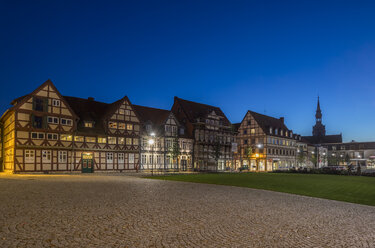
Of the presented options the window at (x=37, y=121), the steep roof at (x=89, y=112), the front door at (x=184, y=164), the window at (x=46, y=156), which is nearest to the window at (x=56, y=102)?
the window at (x=37, y=121)

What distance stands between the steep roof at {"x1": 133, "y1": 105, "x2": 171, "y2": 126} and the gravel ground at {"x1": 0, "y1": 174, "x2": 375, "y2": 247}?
43.2 metres

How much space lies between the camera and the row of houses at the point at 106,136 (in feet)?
136

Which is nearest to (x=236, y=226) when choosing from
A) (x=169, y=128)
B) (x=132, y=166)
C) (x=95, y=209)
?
(x=95, y=209)

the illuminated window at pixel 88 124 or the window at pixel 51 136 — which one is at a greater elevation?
the illuminated window at pixel 88 124

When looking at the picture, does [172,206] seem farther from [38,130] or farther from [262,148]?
[262,148]

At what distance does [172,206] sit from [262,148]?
67.8 metres

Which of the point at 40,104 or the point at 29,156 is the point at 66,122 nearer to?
the point at 40,104

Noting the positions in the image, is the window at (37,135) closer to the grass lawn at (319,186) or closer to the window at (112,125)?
the window at (112,125)

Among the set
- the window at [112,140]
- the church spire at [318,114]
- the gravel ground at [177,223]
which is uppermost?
the church spire at [318,114]

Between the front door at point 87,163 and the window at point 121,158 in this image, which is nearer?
the front door at point 87,163

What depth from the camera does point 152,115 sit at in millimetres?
60125

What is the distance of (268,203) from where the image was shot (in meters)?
15.1

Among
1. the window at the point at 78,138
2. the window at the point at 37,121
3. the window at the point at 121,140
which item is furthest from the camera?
the window at the point at 121,140

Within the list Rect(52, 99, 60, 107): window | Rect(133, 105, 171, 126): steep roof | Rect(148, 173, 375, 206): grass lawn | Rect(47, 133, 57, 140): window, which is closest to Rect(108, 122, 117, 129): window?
Rect(133, 105, 171, 126): steep roof
